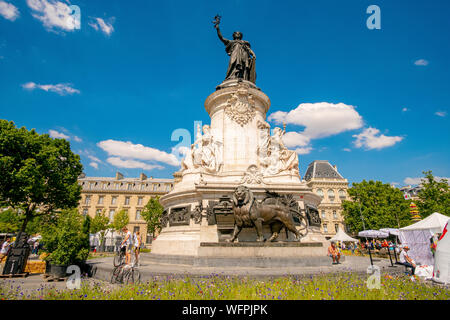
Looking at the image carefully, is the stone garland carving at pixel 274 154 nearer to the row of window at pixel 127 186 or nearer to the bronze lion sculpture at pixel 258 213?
the bronze lion sculpture at pixel 258 213

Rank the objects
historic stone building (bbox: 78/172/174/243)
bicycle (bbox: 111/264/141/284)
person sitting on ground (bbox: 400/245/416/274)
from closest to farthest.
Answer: bicycle (bbox: 111/264/141/284)
person sitting on ground (bbox: 400/245/416/274)
historic stone building (bbox: 78/172/174/243)

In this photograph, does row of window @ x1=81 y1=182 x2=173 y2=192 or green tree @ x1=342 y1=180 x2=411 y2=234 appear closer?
green tree @ x1=342 y1=180 x2=411 y2=234

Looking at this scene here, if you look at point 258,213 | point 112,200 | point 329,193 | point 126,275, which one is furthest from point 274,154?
point 112,200

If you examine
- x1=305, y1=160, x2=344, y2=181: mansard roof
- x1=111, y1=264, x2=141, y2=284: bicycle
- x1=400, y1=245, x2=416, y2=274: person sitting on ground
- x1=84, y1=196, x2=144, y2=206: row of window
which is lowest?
x1=111, y1=264, x2=141, y2=284: bicycle

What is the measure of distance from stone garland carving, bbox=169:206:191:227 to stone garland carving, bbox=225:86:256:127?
6.83 meters

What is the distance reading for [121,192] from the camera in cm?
6181

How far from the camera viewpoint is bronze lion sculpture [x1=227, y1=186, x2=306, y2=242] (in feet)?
31.9

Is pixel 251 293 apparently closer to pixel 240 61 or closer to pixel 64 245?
pixel 64 245

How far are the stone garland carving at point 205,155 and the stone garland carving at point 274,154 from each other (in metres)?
2.68

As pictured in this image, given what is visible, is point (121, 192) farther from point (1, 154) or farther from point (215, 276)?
point (215, 276)

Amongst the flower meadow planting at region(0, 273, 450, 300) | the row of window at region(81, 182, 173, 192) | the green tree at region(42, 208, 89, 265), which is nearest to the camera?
the flower meadow planting at region(0, 273, 450, 300)

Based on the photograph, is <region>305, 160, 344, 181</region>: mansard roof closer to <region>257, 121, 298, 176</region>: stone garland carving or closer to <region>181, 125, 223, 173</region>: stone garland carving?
<region>257, 121, 298, 176</region>: stone garland carving

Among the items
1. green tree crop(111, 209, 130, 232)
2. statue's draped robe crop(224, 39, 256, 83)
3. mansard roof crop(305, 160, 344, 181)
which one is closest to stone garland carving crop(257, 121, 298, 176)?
statue's draped robe crop(224, 39, 256, 83)
